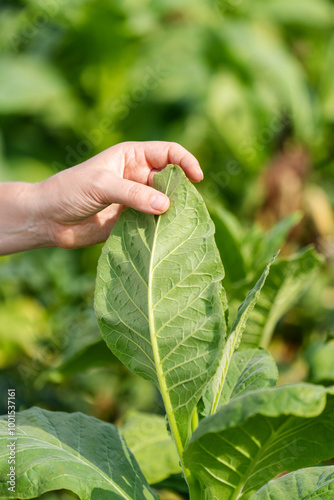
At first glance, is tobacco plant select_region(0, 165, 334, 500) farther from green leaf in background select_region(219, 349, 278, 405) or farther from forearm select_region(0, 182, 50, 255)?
forearm select_region(0, 182, 50, 255)

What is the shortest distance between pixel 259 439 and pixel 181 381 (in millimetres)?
149

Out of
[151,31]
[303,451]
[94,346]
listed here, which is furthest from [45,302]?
[151,31]

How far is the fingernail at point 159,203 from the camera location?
0.85 meters

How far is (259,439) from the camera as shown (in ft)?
2.34

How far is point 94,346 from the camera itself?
1302mm

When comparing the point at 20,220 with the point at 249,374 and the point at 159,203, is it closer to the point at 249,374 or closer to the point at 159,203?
the point at 159,203

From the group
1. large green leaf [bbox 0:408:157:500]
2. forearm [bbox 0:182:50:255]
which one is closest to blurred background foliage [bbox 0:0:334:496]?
forearm [bbox 0:182:50:255]

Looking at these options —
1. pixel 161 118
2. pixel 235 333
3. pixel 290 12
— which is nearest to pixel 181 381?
pixel 235 333

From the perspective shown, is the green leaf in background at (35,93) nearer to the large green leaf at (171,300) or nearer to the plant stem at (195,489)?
the large green leaf at (171,300)

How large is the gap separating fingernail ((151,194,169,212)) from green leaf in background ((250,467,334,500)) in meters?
0.43

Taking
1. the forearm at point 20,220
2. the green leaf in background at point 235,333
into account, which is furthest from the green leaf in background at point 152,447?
the forearm at point 20,220

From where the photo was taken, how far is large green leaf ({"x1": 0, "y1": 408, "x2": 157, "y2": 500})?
2.55 feet

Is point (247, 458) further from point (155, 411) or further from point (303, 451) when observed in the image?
point (155, 411)

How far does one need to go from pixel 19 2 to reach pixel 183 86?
1671 millimetres
